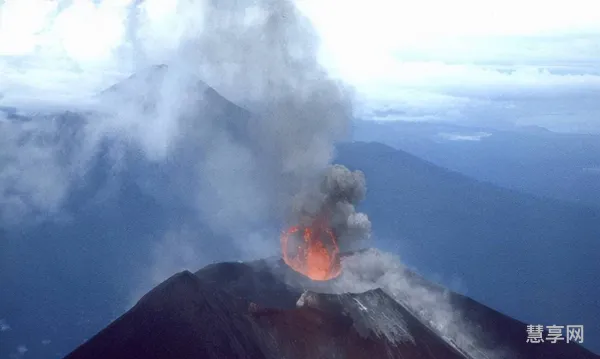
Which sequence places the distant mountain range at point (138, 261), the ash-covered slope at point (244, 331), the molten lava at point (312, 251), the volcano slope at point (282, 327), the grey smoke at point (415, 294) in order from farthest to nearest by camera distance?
the distant mountain range at point (138, 261)
the molten lava at point (312, 251)
the grey smoke at point (415, 294)
the volcano slope at point (282, 327)
the ash-covered slope at point (244, 331)

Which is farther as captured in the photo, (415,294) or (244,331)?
(415,294)

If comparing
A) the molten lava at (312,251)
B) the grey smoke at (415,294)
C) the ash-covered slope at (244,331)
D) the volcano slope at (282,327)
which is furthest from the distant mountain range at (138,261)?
the ash-covered slope at (244,331)

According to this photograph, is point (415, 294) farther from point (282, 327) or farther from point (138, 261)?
point (138, 261)

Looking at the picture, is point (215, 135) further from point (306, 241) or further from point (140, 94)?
point (306, 241)

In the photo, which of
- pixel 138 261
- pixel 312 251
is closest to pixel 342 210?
pixel 312 251

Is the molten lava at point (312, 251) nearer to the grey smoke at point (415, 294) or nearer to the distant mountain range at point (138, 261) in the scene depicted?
the grey smoke at point (415, 294)

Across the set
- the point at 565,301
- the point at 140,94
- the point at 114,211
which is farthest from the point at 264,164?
the point at 565,301

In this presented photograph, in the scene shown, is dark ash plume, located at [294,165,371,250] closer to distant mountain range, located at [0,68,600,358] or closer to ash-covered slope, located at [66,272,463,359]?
ash-covered slope, located at [66,272,463,359]
